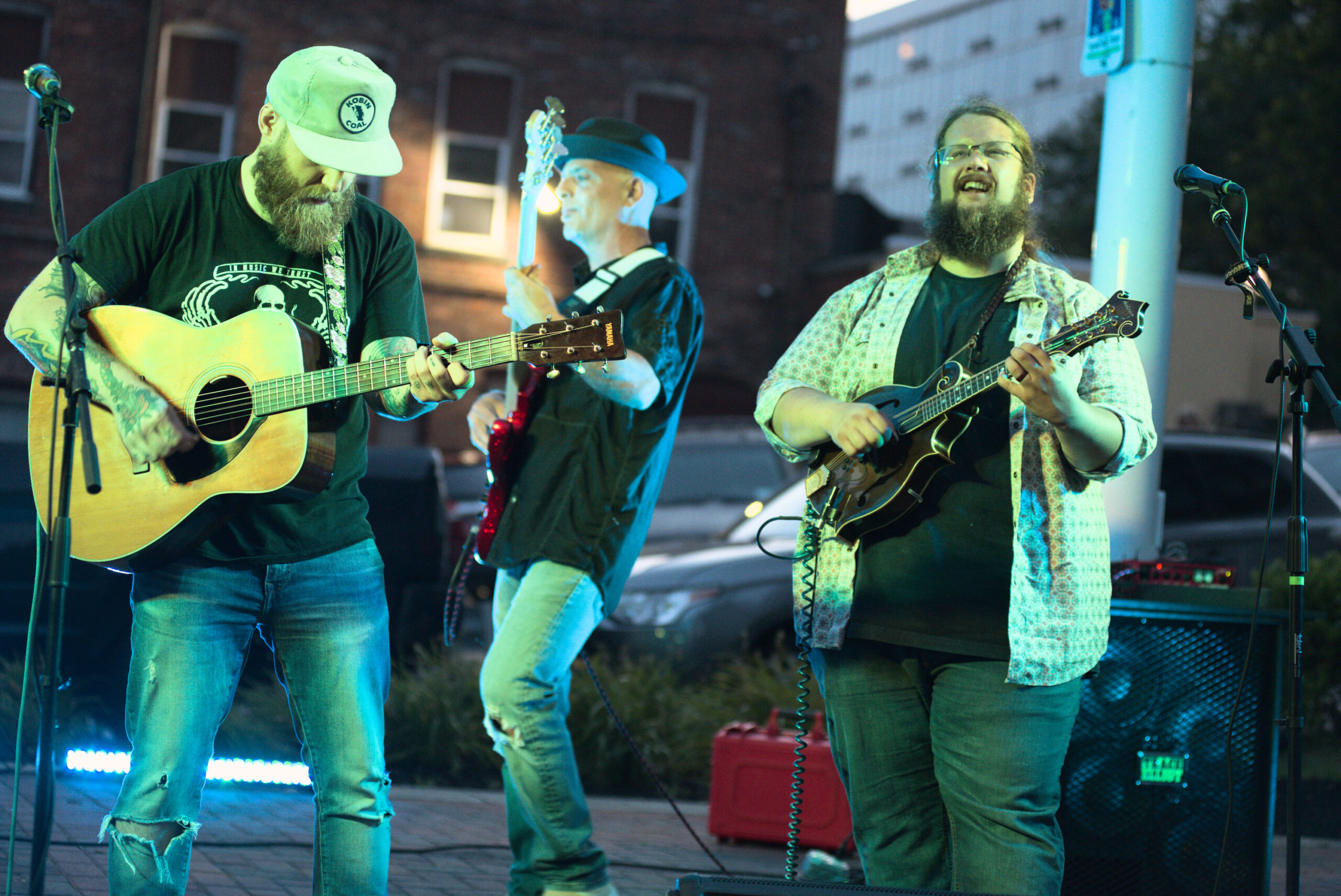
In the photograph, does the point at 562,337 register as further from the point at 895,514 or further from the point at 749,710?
the point at 749,710

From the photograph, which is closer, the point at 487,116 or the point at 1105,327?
the point at 1105,327

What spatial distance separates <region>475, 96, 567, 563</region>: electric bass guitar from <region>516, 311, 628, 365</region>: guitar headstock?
78 cm

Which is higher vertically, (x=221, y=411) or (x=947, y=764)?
(x=221, y=411)

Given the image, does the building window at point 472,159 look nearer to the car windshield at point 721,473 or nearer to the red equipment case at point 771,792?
the car windshield at point 721,473

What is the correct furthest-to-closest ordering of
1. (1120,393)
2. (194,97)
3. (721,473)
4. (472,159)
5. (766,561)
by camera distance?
(472,159) → (194,97) → (721,473) → (766,561) → (1120,393)

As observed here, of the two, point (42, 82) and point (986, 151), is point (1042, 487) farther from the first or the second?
point (42, 82)

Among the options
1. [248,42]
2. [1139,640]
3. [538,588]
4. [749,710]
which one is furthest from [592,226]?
[248,42]

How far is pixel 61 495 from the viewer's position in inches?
115

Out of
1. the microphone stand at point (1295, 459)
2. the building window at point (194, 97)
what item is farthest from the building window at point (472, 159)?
the microphone stand at point (1295, 459)

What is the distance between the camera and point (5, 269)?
15.8 meters

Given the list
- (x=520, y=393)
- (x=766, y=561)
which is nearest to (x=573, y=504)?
(x=520, y=393)

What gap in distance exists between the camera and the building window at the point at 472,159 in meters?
17.0

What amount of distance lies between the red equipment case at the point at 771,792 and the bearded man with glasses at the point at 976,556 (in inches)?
82.3

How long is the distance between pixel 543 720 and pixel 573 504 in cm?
61
